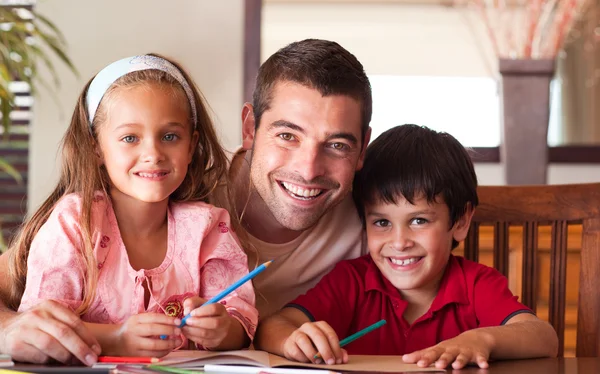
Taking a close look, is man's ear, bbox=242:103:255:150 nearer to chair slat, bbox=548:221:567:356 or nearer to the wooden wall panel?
chair slat, bbox=548:221:567:356

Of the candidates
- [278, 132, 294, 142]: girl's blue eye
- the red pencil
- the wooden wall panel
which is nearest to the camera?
the red pencil

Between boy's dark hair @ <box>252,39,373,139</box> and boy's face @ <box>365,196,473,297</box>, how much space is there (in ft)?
0.55

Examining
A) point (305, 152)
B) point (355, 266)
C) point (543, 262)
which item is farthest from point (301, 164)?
point (543, 262)

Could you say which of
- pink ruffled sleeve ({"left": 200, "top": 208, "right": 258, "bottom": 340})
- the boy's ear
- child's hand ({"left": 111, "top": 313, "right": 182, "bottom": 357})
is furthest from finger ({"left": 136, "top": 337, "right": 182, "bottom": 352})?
the boy's ear

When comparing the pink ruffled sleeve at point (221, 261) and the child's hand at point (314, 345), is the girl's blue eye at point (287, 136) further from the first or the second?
the child's hand at point (314, 345)

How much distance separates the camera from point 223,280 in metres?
1.45

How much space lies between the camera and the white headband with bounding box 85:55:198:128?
1.45m

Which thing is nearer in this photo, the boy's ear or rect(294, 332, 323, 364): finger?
rect(294, 332, 323, 364): finger

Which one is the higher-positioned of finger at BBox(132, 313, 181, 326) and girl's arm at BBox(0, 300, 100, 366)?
finger at BBox(132, 313, 181, 326)

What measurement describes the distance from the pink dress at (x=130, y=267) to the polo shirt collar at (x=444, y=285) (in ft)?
0.89

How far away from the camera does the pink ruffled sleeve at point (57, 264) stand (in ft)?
4.22

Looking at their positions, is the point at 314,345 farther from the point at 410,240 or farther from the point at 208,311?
the point at 410,240

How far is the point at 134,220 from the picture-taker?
1.44 m

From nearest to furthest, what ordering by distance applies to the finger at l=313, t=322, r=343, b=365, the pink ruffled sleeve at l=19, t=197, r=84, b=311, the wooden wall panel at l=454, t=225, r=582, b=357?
the finger at l=313, t=322, r=343, b=365
the pink ruffled sleeve at l=19, t=197, r=84, b=311
the wooden wall panel at l=454, t=225, r=582, b=357
